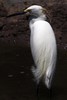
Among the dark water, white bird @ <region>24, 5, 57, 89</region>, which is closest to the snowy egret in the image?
white bird @ <region>24, 5, 57, 89</region>

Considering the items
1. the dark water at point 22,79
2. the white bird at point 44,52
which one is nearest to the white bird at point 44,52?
the white bird at point 44,52

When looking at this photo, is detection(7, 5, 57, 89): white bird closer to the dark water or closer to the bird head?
the bird head

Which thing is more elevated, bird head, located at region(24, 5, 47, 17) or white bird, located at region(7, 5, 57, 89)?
bird head, located at region(24, 5, 47, 17)

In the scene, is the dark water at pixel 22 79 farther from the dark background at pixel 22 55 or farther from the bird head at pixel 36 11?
the bird head at pixel 36 11

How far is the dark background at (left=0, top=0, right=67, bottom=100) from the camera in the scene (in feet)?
17.7

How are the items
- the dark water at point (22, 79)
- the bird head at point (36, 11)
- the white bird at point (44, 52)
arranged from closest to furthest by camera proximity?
the white bird at point (44, 52)
the bird head at point (36, 11)
the dark water at point (22, 79)

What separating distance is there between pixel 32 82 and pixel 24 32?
2872 mm

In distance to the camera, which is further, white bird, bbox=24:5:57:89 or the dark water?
the dark water

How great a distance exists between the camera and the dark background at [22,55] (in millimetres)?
5402

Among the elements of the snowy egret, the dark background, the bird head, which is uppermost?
the bird head

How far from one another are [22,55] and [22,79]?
4.59ft

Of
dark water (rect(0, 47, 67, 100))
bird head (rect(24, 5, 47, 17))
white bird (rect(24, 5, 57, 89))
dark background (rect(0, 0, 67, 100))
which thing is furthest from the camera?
dark background (rect(0, 0, 67, 100))

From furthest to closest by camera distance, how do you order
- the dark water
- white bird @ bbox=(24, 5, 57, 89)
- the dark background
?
the dark background < the dark water < white bird @ bbox=(24, 5, 57, 89)

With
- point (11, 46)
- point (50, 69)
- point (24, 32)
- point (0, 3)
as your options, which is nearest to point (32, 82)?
point (50, 69)
